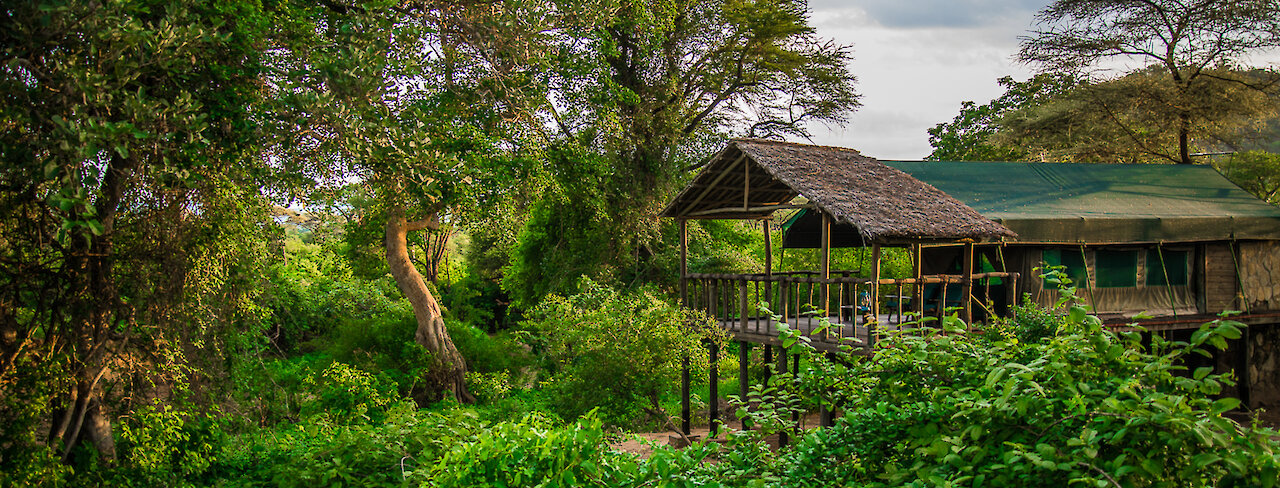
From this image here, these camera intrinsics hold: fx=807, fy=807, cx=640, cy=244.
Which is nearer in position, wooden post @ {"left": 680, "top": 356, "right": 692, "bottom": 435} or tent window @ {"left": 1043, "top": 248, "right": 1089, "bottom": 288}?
wooden post @ {"left": 680, "top": 356, "right": 692, "bottom": 435}

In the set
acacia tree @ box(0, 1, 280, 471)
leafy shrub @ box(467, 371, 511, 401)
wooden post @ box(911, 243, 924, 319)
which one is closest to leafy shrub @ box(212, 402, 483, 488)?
acacia tree @ box(0, 1, 280, 471)

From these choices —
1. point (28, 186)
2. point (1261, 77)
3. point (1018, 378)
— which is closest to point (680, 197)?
point (28, 186)

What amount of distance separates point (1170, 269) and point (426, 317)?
46.7 ft

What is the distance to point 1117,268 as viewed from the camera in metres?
14.1

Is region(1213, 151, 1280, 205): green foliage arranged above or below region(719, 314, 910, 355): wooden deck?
above

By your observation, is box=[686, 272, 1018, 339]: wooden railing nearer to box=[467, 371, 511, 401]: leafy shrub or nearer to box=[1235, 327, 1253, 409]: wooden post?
box=[467, 371, 511, 401]: leafy shrub

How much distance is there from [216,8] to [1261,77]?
24.4 m

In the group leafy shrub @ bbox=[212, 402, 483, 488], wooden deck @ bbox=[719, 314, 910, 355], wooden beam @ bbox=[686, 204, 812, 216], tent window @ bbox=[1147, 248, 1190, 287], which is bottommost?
leafy shrub @ bbox=[212, 402, 483, 488]

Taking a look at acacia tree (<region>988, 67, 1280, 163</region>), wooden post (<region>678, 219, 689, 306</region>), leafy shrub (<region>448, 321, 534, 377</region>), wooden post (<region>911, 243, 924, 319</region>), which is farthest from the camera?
acacia tree (<region>988, 67, 1280, 163</region>)

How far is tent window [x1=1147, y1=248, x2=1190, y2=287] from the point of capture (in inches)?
566

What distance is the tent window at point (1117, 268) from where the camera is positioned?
1400 cm

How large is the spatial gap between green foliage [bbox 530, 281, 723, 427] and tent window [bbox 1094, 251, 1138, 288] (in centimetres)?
721

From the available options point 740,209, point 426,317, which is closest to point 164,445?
point 740,209

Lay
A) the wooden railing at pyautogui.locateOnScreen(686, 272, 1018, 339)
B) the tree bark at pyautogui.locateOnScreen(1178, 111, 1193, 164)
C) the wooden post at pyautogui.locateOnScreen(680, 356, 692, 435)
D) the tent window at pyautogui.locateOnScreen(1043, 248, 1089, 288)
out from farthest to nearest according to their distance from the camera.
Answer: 1. the tree bark at pyautogui.locateOnScreen(1178, 111, 1193, 164)
2. the tent window at pyautogui.locateOnScreen(1043, 248, 1089, 288)
3. the wooden post at pyautogui.locateOnScreen(680, 356, 692, 435)
4. the wooden railing at pyautogui.locateOnScreen(686, 272, 1018, 339)
